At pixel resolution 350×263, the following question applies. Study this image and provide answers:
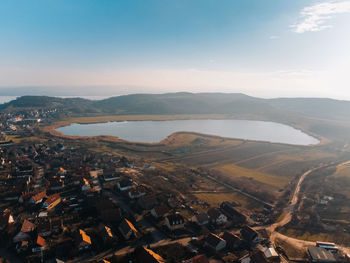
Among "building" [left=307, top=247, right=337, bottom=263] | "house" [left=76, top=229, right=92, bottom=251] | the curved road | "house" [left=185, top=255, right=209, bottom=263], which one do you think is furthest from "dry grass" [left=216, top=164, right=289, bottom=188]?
"house" [left=76, top=229, right=92, bottom=251]

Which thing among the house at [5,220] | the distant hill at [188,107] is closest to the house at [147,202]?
the house at [5,220]

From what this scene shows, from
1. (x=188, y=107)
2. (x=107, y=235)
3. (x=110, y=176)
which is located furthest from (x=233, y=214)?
(x=188, y=107)

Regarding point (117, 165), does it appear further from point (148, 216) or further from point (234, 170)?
point (234, 170)

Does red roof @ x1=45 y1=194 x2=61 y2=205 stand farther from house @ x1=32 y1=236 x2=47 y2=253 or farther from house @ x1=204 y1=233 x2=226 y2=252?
house @ x1=204 y1=233 x2=226 y2=252

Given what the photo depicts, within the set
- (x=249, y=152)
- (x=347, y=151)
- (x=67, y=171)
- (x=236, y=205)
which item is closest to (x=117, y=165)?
(x=67, y=171)

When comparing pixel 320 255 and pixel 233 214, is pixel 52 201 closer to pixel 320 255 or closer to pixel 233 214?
pixel 233 214
